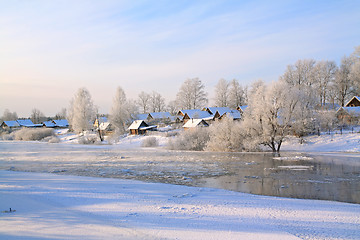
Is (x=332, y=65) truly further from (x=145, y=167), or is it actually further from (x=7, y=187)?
(x=7, y=187)

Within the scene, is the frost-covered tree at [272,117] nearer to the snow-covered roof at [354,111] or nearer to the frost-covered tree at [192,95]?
the snow-covered roof at [354,111]

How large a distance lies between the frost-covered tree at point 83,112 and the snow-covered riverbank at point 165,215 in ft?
149

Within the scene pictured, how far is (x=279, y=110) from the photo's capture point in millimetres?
30984

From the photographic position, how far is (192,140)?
35.2 m

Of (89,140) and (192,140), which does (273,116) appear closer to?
(192,140)

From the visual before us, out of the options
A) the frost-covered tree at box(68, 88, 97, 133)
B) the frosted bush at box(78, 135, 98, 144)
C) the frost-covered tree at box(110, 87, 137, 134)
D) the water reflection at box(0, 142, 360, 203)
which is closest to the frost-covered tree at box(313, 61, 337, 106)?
the water reflection at box(0, 142, 360, 203)

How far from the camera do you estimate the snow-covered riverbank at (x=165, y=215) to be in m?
7.18

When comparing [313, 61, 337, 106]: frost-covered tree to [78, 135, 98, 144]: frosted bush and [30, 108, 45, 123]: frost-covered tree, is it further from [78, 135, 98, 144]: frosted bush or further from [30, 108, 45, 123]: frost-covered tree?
[30, 108, 45, 123]: frost-covered tree

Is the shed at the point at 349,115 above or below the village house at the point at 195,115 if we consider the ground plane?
below

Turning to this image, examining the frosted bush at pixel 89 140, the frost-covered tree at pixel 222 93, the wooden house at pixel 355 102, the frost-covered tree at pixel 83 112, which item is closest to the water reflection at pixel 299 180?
the wooden house at pixel 355 102

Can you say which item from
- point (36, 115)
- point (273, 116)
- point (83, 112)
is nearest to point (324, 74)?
point (273, 116)

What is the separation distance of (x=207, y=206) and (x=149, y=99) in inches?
3208

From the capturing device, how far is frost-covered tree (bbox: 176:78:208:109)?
70625 millimetres

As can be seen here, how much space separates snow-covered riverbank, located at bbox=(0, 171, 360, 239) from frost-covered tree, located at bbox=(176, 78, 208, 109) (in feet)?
193
